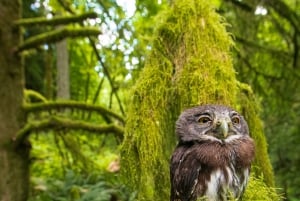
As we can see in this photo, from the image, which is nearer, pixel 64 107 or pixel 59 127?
pixel 59 127

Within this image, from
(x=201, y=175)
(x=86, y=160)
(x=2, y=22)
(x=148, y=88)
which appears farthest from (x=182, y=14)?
(x=86, y=160)

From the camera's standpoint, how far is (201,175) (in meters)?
2.21

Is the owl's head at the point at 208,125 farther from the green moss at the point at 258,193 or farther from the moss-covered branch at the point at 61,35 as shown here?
the moss-covered branch at the point at 61,35

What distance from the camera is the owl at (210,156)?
7.20 feet

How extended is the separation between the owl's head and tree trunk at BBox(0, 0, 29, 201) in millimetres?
2386

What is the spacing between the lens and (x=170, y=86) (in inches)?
110

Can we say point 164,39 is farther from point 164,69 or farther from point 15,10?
point 15,10

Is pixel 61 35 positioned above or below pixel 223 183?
above

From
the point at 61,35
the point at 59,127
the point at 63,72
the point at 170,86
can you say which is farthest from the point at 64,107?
the point at 63,72

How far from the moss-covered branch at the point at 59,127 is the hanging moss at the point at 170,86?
1508 mm

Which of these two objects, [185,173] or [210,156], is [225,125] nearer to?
[210,156]

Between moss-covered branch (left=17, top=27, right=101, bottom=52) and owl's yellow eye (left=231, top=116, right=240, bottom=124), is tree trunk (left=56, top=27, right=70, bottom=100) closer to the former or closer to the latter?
moss-covered branch (left=17, top=27, right=101, bottom=52)

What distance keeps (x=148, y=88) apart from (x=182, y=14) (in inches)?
17.4

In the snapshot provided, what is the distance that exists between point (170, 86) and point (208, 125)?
1.85 ft
